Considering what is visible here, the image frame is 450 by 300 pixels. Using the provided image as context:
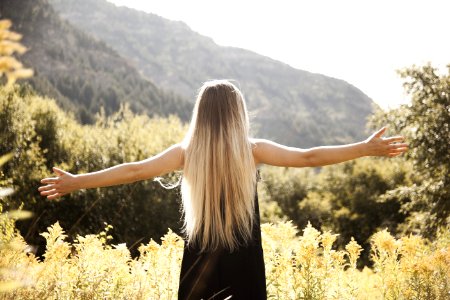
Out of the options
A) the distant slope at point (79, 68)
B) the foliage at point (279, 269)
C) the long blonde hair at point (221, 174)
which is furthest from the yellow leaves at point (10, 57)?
the distant slope at point (79, 68)

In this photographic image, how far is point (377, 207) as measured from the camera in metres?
26.6

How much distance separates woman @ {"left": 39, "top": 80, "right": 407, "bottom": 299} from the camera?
2758 millimetres

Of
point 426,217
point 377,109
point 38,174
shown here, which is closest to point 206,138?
point 426,217

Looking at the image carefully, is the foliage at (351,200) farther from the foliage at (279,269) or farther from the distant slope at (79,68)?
the distant slope at (79,68)

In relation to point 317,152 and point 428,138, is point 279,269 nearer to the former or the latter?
point 317,152

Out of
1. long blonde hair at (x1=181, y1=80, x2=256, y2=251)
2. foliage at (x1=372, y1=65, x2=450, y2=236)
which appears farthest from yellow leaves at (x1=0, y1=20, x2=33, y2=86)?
foliage at (x1=372, y1=65, x2=450, y2=236)

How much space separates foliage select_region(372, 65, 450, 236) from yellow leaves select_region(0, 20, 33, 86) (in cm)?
1325

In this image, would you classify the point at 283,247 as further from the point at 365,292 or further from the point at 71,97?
the point at 71,97

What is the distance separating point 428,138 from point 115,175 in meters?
12.4

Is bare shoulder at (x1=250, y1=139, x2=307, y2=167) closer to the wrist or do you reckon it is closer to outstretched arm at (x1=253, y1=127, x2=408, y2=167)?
outstretched arm at (x1=253, y1=127, x2=408, y2=167)

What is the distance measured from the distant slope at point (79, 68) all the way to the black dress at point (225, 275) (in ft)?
198

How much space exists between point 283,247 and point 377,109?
12.5 metres

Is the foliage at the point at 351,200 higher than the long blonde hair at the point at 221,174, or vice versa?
the long blonde hair at the point at 221,174

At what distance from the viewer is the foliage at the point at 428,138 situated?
43.1 feet
